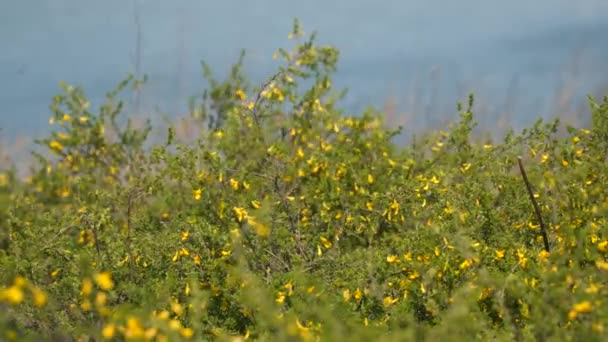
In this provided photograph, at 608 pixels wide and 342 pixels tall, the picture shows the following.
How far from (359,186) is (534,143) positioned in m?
1.23

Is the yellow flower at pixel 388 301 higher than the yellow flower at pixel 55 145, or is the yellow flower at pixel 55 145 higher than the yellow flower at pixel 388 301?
the yellow flower at pixel 55 145

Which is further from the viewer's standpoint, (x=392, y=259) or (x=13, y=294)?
(x=392, y=259)

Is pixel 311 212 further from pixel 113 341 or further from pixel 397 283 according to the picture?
pixel 113 341

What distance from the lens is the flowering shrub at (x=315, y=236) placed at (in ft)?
8.60

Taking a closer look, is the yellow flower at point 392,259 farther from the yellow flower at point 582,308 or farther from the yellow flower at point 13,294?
the yellow flower at point 13,294

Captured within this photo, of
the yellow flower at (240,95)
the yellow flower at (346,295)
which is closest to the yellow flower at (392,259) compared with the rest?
the yellow flower at (346,295)

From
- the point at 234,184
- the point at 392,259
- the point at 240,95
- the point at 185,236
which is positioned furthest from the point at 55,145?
the point at 392,259

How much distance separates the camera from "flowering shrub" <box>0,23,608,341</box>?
2.62m

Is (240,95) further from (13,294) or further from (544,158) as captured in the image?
(13,294)

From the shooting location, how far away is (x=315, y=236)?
409 cm

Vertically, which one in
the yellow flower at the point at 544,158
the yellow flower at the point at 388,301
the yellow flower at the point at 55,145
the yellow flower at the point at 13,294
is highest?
the yellow flower at the point at 55,145

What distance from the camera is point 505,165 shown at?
443 centimetres

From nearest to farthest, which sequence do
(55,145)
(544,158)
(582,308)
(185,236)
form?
(582,308) → (185,236) → (544,158) → (55,145)

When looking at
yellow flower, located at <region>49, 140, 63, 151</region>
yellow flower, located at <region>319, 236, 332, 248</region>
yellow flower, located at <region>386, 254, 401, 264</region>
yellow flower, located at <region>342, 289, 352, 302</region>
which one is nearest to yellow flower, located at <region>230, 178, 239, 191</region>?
yellow flower, located at <region>319, 236, 332, 248</region>
